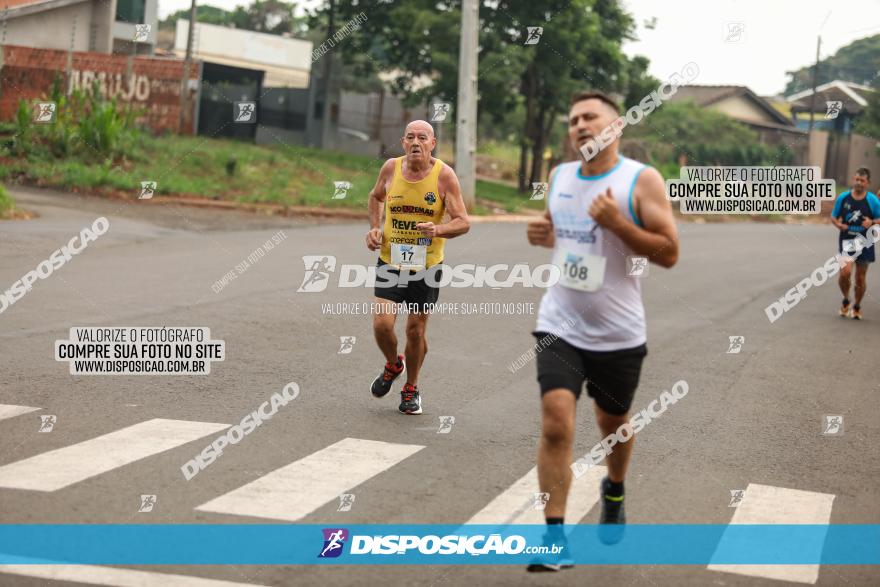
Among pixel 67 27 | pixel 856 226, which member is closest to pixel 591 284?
pixel 856 226

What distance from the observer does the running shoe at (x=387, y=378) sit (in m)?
9.39

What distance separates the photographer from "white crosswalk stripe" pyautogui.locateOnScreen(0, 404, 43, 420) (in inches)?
327

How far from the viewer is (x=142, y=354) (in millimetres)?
10727

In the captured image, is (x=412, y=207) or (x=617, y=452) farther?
(x=412, y=207)

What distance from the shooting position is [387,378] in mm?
9414

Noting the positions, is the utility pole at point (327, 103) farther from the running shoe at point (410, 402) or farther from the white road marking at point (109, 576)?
the white road marking at point (109, 576)

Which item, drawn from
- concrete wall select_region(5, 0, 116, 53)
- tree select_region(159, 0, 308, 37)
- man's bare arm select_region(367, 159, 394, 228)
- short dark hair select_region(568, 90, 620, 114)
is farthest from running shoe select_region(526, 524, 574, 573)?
tree select_region(159, 0, 308, 37)

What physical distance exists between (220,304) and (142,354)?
3.28 m

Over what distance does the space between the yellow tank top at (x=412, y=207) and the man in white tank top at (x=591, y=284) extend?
3.03 meters

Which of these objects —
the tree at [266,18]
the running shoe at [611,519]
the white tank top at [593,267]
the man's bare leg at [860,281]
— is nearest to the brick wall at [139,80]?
the man's bare leg at [860,281]

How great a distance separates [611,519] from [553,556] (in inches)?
29.8

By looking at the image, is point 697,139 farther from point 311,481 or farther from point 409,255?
point 311,481

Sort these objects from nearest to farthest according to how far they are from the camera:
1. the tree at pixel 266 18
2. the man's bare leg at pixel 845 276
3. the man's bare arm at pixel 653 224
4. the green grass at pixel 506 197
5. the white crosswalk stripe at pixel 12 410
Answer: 1. the man's bare arm at pixel 653 224
2. the white crosswalk stripe at pixel 12 410
3. the man's bare leg at pixel 845 276
4. the green grass at pixel 506 197
5. the tree at pixel 266 18

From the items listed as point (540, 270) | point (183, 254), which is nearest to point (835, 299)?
point (540, 270)
